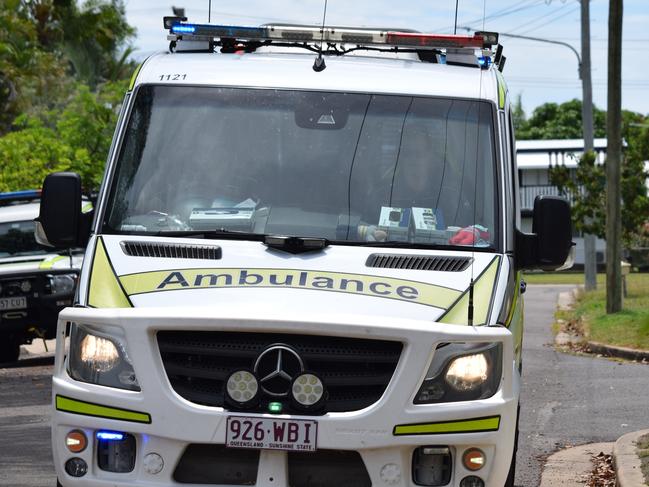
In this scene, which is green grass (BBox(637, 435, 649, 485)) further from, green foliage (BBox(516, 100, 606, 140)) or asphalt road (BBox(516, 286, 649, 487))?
green foliage (BBox(516, 100, 606, 140))

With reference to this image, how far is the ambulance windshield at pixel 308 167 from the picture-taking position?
6.90 m

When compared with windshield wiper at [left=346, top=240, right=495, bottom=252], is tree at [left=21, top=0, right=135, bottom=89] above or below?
above

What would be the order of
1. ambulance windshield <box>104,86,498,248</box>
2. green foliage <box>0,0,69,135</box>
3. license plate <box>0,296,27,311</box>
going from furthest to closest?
green foliage <box>0,0,69,135</box> < license plate <box>0,296,27,311</box> < ambulance windshield <box>104,86,498,248</box>

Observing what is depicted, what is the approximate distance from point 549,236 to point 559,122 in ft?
273

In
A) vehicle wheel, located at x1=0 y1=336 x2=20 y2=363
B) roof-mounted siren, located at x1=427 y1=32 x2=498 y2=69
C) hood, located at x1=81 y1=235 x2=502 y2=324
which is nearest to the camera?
hood, located at x1=81 y1=235 x2=502 y2=324

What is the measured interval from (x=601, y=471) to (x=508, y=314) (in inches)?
138

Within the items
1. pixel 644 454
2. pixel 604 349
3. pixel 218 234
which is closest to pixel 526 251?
pixel 218 234

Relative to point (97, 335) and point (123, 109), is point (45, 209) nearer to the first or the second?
point (123, 109)

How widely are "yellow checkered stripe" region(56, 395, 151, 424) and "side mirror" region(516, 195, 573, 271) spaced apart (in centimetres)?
218

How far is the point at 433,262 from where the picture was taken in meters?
6.55

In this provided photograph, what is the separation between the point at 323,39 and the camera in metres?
8.00

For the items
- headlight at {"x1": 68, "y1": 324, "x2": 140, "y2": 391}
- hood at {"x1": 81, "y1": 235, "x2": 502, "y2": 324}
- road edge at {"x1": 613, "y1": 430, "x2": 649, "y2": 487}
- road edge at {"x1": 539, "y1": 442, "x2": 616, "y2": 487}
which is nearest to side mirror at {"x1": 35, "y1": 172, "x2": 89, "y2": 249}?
hood at {"x1": 81, "y1": 235, "x2": 502, "y2": 324}

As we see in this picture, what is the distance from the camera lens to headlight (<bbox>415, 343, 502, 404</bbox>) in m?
5.95

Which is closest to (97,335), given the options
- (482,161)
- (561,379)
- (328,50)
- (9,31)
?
(482,161)
